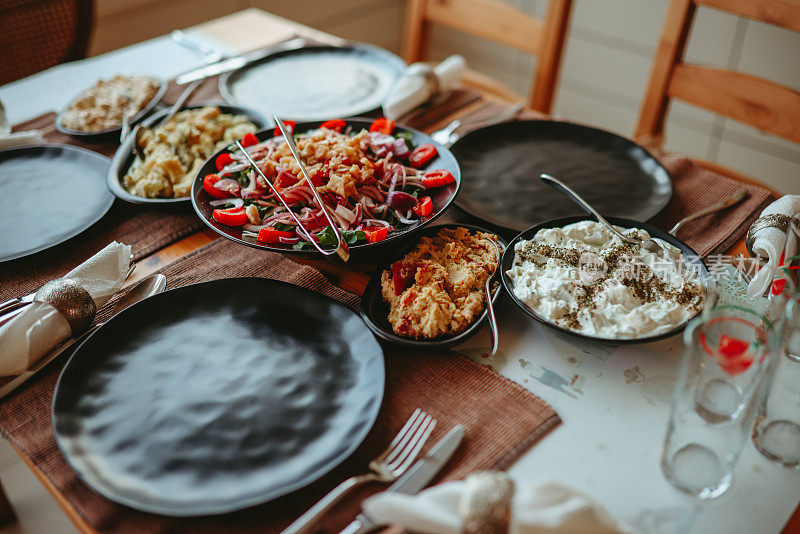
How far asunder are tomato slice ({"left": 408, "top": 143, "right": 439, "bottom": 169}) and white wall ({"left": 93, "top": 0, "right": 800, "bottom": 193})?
231 cm

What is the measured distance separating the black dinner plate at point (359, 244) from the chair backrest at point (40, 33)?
131 cm

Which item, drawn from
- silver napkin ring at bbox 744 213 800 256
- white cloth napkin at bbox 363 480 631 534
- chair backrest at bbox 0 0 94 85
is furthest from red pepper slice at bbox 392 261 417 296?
chair backrest at bbox 0 0 94 85

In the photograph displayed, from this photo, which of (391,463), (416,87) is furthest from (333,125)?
(391,463)

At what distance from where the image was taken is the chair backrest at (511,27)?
6.57ft

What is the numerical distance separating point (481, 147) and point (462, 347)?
654mm

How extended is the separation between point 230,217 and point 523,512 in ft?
2.46

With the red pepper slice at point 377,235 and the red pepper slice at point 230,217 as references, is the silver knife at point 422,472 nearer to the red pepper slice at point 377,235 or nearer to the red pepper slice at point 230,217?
the red pepper slice at point 377,235

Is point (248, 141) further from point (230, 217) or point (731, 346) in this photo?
point (731, 346)

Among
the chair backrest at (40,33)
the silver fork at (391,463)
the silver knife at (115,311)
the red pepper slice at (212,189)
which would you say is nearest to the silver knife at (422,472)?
the silver fork at (391,463)

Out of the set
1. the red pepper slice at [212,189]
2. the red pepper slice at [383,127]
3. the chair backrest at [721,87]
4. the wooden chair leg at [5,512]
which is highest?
the chair backrest at [721,87]

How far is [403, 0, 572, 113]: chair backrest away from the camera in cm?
200

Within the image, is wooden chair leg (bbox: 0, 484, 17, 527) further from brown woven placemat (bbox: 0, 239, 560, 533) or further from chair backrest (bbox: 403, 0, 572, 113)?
chair backrest (bbox: 403, 0, 572, 113)

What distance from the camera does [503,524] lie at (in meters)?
0.70

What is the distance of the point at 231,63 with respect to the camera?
1.89 metres
